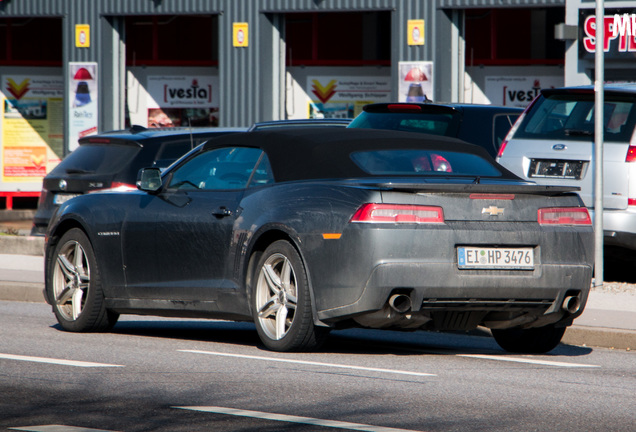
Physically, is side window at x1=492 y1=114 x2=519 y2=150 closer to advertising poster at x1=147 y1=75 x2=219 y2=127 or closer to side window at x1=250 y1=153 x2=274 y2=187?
side window at x1=250 y1=153 x2=274 y2=187

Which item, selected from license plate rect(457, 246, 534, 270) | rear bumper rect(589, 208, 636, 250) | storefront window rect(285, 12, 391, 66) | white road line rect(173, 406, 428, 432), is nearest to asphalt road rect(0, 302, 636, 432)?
white road line rect(173, 406, 428, 432)

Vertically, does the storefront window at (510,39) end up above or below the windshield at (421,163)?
above

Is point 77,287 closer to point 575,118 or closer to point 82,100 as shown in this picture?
point 575,118

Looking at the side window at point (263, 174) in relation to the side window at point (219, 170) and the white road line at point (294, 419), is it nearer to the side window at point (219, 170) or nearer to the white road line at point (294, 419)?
the side window at point (219, 170)

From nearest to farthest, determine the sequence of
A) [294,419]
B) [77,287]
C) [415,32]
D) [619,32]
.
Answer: [294,419]
[77,287]
[619,32]
[415,32]

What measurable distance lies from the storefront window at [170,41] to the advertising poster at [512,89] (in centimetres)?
533

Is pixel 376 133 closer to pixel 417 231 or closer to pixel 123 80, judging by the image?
pixel 417 231

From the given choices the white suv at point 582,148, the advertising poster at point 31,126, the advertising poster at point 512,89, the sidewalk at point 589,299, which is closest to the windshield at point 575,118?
the white suv at point 582,148

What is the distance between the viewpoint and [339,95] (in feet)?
78.7

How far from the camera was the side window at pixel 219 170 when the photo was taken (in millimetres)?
8969

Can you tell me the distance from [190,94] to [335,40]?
3.14 meters

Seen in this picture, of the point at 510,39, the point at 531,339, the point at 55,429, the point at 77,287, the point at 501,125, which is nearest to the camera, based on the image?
the point at 55,429

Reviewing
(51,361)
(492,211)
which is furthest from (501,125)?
(51,361)

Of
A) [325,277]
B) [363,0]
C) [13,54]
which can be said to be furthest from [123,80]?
[325,277]
